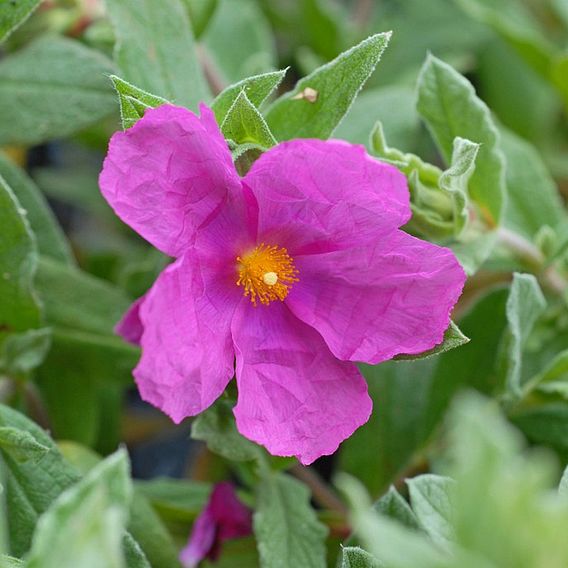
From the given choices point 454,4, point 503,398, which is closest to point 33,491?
point 503,398

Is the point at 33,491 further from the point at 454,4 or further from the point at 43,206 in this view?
the point at 454,4

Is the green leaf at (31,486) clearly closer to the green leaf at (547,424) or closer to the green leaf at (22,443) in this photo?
the green leaf at (22,443)

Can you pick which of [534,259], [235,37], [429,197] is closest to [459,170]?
[429,197]

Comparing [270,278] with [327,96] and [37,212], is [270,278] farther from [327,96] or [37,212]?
[37,212]

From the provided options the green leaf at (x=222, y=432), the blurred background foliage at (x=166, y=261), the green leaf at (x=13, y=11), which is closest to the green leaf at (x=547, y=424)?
the blurred background foliage at (x=166, y=261)

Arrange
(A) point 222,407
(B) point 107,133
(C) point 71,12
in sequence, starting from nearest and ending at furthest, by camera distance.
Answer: (A) point 222,407, (C) point 71,12, (B) point 107,133

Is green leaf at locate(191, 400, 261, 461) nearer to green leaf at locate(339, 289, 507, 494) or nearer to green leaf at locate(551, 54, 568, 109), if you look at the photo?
green leaf at locate(339, 289, 507, 494)
